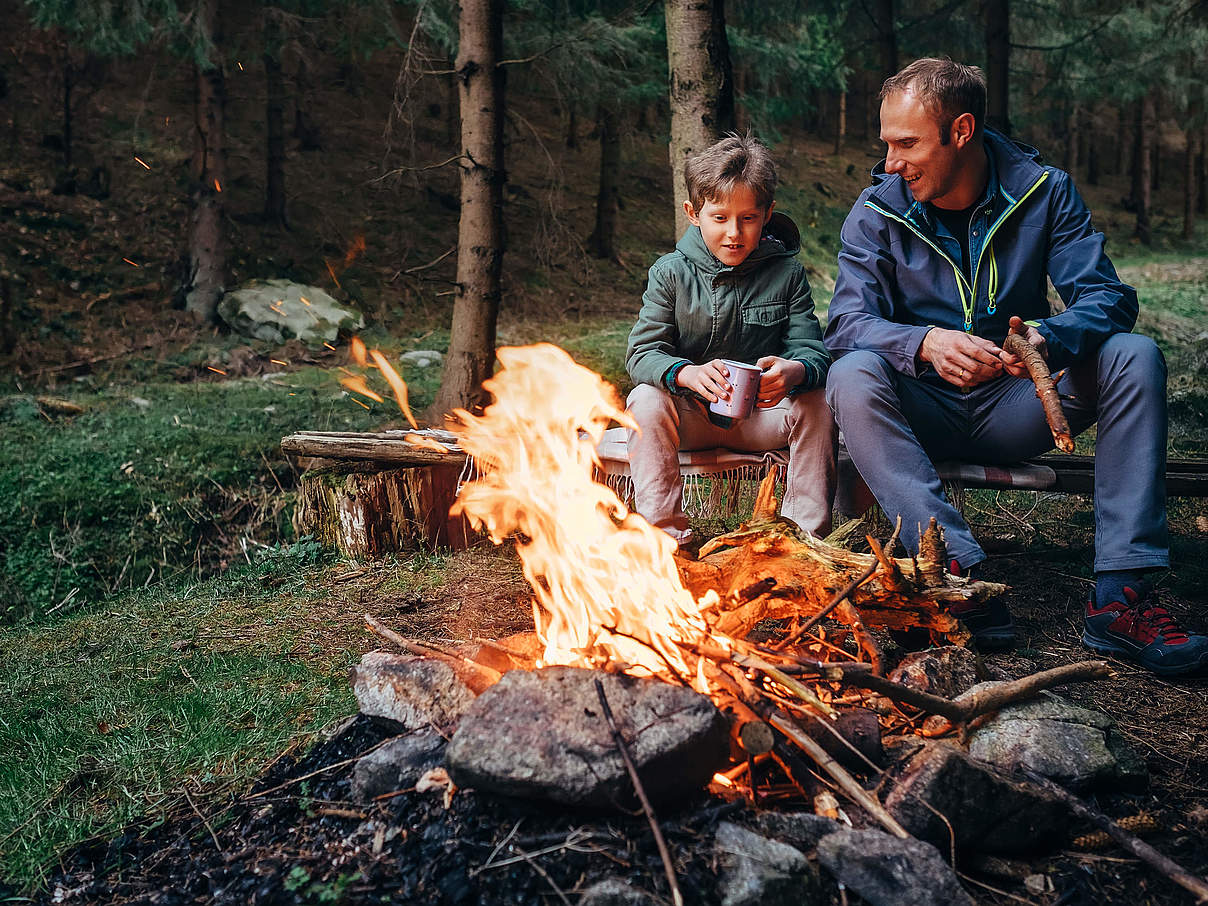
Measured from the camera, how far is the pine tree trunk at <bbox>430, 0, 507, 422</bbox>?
562 cm

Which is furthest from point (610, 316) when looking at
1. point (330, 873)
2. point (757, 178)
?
point (330, 873)

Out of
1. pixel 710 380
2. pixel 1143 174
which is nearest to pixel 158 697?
pixel 710 380

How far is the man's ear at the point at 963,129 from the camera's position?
3279 millimetres

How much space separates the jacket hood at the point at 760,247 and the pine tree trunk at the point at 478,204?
221 cm

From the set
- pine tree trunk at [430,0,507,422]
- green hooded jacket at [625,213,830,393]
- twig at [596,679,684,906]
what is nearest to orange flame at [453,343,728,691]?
twig at [596,679,684,906]

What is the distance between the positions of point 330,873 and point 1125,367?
2.98 m

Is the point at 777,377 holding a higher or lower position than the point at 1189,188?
lower

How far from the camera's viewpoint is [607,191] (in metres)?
14.8

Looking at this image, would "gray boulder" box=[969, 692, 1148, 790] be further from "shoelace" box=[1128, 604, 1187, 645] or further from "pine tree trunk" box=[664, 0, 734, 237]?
"pine tree trunk" box=[664, 0, 734, 237]

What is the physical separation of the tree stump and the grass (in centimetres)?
18

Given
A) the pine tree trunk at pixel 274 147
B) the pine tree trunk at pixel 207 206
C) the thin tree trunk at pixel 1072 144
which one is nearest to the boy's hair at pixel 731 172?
the pine tree trunk at pixel 207 206

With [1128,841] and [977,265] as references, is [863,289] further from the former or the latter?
[1128,841]

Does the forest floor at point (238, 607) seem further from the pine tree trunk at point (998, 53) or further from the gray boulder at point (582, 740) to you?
the pine tree trunk at point (998, 53)

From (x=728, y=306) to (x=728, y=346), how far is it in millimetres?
178
